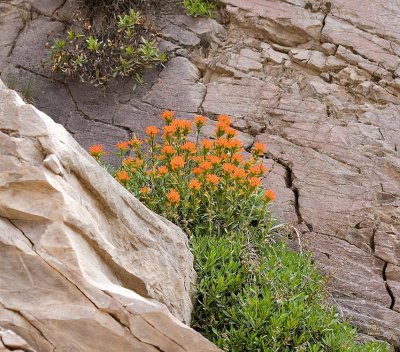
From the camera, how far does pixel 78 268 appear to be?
3637mm

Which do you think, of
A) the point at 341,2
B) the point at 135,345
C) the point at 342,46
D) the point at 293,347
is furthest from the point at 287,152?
the point at 135,345

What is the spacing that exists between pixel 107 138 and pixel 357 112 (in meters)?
2.46

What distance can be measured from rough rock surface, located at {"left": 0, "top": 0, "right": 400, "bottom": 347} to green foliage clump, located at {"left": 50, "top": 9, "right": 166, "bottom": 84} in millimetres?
148

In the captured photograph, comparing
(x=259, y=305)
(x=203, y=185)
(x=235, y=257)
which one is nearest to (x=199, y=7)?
(x=203, y=185)

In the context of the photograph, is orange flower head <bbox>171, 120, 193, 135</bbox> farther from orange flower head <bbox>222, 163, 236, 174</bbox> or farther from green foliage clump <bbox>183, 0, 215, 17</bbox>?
green foliage clump <bbox>183, 0, 215, 17</bbox>

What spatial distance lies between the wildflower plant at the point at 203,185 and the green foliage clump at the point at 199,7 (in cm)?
248

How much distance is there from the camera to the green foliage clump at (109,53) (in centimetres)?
746

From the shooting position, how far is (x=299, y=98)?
24.4ft

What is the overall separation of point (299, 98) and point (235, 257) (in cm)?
272

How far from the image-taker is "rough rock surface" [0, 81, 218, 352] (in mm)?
3604

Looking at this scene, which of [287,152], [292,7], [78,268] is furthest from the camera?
[292,7]

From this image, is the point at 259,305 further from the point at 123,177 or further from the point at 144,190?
the point at 123,177

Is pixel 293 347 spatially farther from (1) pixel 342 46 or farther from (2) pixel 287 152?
(1) pixel 342 46

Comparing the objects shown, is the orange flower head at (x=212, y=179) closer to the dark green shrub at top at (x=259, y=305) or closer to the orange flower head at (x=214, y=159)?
the orange flower head at (x=214, y=159)
